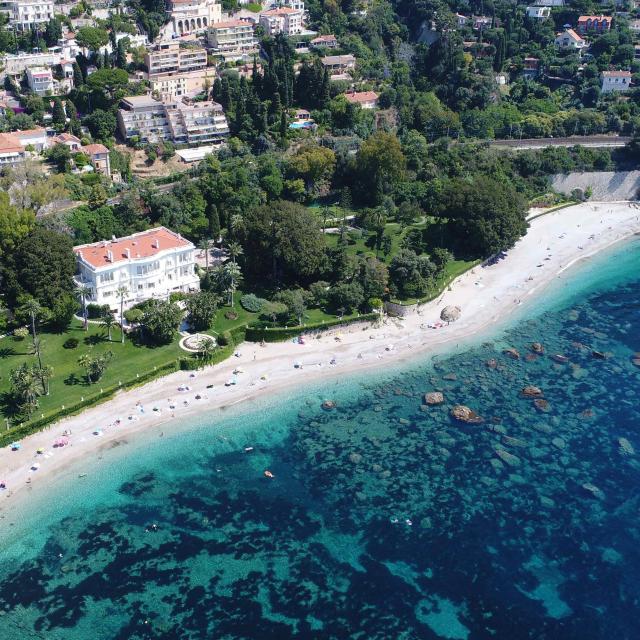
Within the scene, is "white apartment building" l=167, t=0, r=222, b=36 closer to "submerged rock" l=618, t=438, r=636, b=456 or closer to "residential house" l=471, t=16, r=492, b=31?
"residential house" l=471, t=16, r=492, b=31

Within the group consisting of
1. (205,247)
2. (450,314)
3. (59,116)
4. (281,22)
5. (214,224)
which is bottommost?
(450,314)

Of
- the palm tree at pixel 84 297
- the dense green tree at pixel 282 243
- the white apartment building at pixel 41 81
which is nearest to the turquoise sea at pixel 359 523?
the dense green tree at pixel 282 243

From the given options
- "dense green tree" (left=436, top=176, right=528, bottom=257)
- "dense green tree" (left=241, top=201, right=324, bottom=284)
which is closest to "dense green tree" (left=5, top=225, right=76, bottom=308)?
"dense green tree" (left=241, top=201, right=324, bottom=284)

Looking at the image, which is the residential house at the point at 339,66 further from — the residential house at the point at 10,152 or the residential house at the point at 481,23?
the residential house at the point at 10,152

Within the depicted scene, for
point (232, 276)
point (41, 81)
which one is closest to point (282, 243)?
point (232, 276)

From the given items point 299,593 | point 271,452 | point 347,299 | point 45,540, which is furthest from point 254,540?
point 347,299

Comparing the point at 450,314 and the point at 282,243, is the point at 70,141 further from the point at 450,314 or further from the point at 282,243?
the point at 450,314
